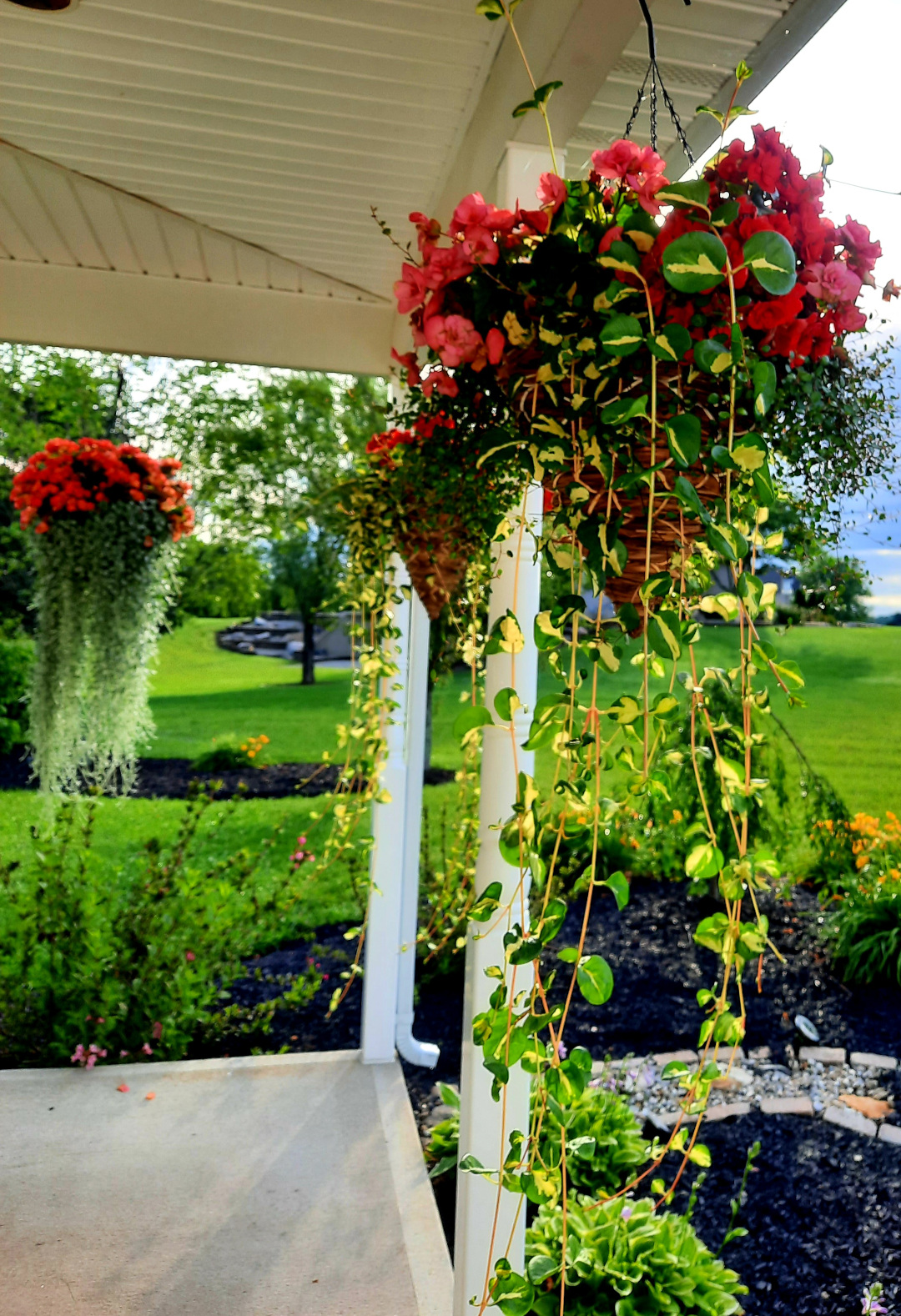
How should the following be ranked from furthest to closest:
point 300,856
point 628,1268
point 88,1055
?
point 300,856 → point 88,1055 → point 628,1268

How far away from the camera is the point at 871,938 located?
273 cm

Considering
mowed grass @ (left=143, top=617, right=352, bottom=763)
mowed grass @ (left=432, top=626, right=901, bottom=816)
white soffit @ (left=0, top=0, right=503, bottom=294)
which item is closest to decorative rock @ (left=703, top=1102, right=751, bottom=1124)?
mowed grass @ (left=432, top=626, right=901, bottom=816)

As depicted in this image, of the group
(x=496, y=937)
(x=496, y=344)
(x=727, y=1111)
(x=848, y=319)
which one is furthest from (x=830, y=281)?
(x=727, y=1111)

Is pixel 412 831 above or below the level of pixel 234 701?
below

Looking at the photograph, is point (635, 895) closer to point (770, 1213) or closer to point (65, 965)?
point (770, 1213)

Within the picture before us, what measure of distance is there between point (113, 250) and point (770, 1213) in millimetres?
2576

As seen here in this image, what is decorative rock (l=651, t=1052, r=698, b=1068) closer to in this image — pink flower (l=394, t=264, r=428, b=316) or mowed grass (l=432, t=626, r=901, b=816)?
mowed grass (l=432, t=626, r=901, b=816)

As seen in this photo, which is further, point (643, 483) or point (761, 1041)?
point (761, 1041)

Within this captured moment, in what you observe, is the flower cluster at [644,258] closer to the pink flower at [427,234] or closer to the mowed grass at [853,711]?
the pink flower at [427,234]

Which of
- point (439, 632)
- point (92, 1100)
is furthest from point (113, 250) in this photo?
point (92, 1100)

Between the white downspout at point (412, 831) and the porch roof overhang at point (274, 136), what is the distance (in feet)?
2.54

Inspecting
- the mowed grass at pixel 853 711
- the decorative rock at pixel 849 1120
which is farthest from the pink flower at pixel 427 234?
the mowed grass at pixel 853 711

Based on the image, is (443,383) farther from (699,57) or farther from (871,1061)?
(871,1061)

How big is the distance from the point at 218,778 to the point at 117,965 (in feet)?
5.58
